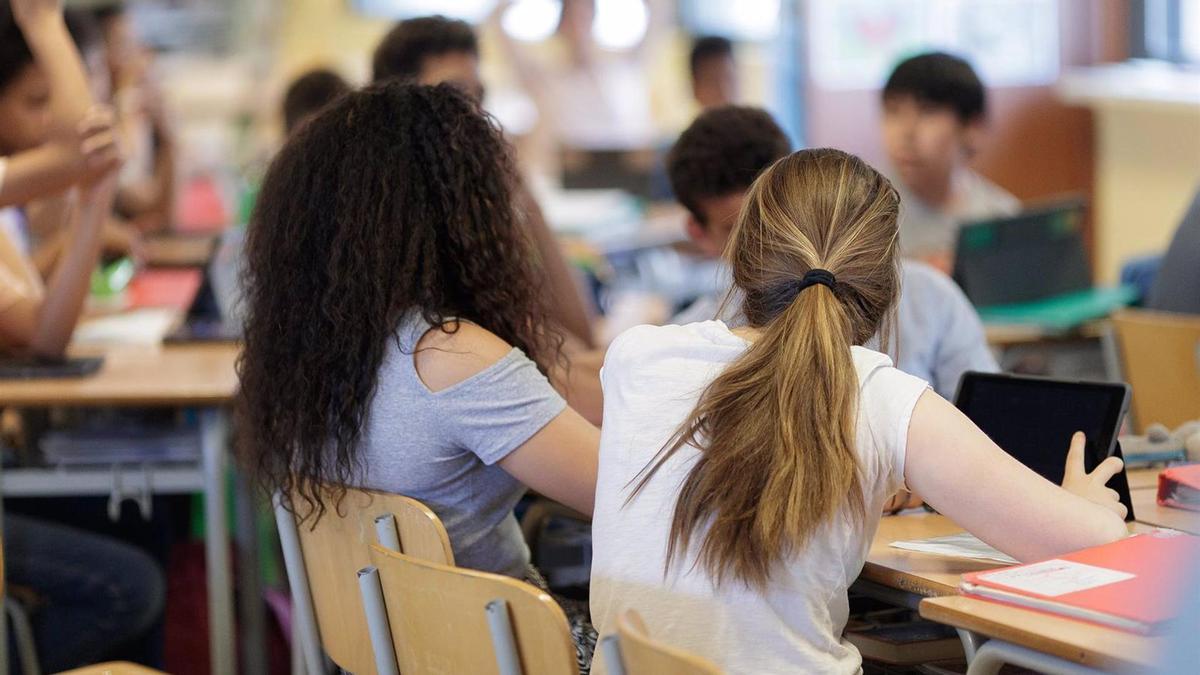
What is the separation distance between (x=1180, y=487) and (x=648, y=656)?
0.91 m

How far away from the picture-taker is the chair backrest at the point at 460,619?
1297 millimetres

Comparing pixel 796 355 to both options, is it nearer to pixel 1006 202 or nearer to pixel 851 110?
pixel 1006 202

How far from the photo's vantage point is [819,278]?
1446 mm

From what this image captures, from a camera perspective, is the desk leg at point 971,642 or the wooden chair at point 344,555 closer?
the desk leg at point 971,642

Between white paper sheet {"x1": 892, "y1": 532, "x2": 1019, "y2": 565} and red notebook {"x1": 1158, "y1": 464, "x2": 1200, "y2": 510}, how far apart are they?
0.27m

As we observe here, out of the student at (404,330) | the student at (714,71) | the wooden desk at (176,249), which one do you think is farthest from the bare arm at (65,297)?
the student at (714,71)

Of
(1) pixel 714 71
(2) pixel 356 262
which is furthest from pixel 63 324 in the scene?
(1) pixel 714 71

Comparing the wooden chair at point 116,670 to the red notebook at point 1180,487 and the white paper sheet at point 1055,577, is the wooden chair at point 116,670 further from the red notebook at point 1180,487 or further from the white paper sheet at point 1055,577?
the red notebook at point 1180,487

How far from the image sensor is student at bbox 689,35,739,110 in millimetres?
5219

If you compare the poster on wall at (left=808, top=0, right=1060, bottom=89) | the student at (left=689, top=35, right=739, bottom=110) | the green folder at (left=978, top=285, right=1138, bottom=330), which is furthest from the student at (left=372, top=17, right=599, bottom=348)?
the poster on wall at (left=808, top=0, right=1060, bottom=89)

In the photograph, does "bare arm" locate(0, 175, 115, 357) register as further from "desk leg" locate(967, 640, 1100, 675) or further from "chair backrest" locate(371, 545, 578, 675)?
"desk leg" locate(967, 640, 1100, 675)

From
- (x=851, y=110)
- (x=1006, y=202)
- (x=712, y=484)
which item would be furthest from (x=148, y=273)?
(x=851, y=110)

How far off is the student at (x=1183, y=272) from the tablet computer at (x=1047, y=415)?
1.14 meters

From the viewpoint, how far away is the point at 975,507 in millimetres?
1413
